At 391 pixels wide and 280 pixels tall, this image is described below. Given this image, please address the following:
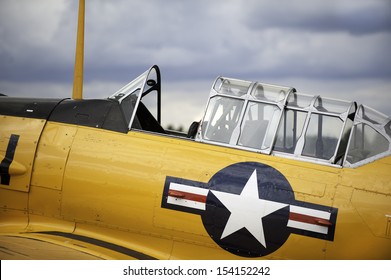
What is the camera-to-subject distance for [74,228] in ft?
22.7

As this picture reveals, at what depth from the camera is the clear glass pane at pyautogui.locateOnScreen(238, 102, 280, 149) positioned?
6852 mm

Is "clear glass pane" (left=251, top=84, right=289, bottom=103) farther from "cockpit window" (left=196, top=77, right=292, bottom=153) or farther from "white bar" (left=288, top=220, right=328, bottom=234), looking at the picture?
"white bar" (left=288, top=220, right=328, bottom=234)

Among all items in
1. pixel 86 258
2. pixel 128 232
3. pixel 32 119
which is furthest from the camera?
pixel 32 119

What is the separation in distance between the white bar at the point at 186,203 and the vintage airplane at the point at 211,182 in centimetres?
1

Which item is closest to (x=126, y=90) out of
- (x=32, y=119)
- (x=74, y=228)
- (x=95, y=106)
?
(x=95, y=106)

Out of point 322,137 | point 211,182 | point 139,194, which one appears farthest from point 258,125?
point 139,194

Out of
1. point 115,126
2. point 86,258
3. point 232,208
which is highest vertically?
point 115,126

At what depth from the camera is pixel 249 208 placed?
255 inches

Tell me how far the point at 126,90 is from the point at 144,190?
5.24 ft

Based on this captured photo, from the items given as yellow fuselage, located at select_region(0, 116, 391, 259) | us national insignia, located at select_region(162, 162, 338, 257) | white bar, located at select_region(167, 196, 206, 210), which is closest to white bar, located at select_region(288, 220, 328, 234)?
us national insignia, located at select_region(162, 162, 338, 257)

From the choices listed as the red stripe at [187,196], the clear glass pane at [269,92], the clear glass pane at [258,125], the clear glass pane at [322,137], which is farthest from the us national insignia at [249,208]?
the clear glass pane at [269,92]

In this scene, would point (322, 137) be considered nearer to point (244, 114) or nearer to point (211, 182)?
point (244, 114)

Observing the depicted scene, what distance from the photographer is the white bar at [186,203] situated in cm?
657

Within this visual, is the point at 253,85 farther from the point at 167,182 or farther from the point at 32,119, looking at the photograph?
the point at 32,119
